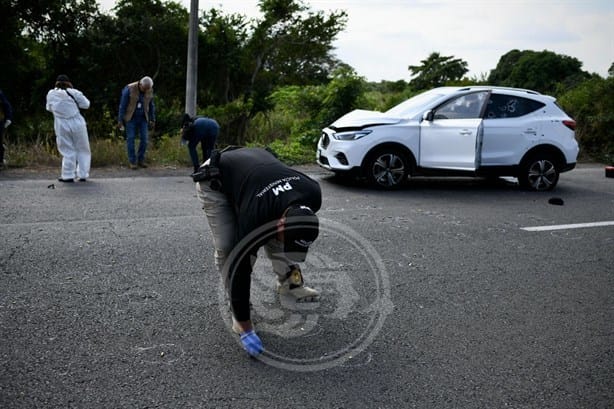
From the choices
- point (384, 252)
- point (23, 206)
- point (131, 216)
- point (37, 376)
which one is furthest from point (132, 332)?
point (23, 206)

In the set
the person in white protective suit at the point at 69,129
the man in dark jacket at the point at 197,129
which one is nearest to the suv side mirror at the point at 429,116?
the man in dark jacket at the point at 197,129

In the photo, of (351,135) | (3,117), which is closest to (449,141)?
(351,135)

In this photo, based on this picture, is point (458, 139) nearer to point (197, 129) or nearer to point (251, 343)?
point (197, 129)

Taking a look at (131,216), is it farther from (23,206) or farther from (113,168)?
(113,168)

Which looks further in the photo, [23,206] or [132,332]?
[23,206]

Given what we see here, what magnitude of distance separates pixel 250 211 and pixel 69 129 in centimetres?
748

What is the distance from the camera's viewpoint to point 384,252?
6199 mm

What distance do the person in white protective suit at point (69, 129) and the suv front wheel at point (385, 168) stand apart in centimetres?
483

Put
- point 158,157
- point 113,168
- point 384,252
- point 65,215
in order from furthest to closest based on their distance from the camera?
point 158,157, point 113,168, point 65,215, point 384,252

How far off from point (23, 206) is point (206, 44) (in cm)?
1249

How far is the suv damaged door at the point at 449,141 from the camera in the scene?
9867 millimetres

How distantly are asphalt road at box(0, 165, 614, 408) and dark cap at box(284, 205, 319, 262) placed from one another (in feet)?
2.99

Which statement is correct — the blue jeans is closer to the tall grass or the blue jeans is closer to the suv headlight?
the tall grass

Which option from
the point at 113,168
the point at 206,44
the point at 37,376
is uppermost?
the point at 206,44
